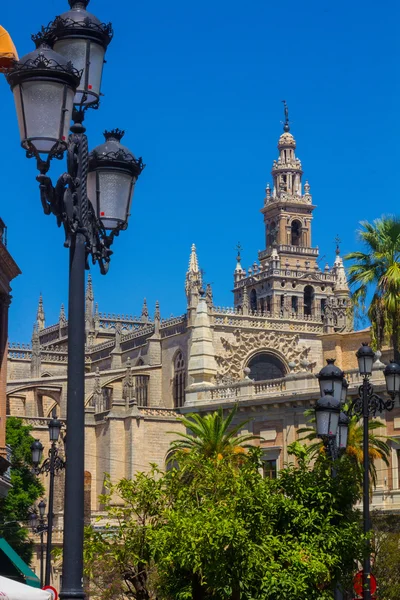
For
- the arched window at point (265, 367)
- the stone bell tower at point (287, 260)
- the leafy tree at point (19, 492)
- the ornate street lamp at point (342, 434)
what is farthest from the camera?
the stone bell tower at point (287, 260)

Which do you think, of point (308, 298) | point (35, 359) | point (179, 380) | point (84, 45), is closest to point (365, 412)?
point (84, 45)

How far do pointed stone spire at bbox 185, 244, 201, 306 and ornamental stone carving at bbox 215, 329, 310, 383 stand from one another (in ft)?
10.1

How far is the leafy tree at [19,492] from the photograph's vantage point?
61938 millimetres

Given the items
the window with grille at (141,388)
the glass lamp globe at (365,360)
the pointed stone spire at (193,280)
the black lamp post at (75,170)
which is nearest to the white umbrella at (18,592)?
the black lamp post at (75,170)

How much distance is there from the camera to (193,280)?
3263 inches

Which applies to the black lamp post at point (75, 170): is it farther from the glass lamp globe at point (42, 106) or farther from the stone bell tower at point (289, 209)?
the stone bell tower at point (289, 209)

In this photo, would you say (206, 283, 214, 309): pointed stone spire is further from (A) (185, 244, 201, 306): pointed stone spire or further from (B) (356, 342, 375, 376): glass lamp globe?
(B) (356, 342, 375, 376): glass lamp globe

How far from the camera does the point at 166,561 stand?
19.7m

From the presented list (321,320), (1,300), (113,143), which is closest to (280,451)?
(1,300)

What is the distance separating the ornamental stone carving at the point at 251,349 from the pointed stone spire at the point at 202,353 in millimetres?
2407

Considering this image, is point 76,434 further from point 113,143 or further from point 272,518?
point 272,518

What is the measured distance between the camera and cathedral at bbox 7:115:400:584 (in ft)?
185

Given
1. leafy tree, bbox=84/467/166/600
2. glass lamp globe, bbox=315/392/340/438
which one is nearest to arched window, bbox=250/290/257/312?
leafy tree, bbox=84/467/166/600

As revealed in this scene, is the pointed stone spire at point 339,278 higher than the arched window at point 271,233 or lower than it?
lower
